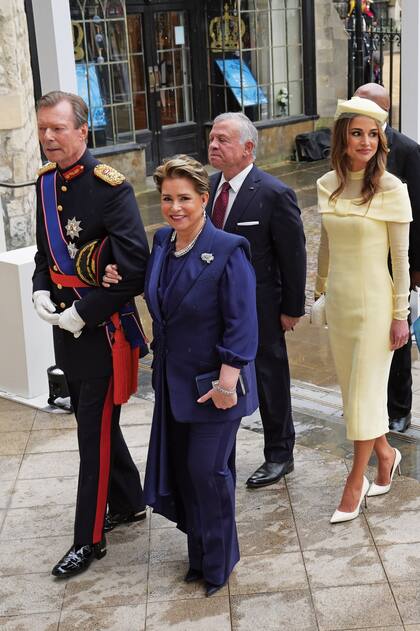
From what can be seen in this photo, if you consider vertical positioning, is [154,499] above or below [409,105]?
below

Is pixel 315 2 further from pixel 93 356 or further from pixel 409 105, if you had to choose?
pixel 93 356

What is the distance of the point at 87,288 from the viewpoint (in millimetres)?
4219

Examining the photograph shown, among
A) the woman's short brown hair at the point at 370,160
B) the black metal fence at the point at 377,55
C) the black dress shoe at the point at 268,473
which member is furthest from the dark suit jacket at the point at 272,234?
the black metal fence at the point at 377,55

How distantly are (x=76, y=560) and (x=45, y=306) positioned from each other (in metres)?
1.02

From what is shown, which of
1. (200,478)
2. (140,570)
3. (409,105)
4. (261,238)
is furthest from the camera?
(409,105)

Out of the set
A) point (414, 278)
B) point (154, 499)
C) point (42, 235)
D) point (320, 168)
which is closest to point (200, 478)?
point (154, 499)

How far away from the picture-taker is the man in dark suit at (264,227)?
4621mm

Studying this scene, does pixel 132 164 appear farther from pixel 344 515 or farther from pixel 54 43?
pixel 344 515

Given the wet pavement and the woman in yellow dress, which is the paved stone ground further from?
the woman in yellow dress

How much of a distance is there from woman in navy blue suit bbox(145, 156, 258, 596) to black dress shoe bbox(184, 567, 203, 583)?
0.17ft

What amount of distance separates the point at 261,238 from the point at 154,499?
50.6 inches

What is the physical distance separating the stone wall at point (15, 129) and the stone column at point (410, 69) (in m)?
2.36

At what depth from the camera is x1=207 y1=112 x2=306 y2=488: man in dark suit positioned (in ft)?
15.2

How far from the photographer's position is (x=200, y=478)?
395cm
